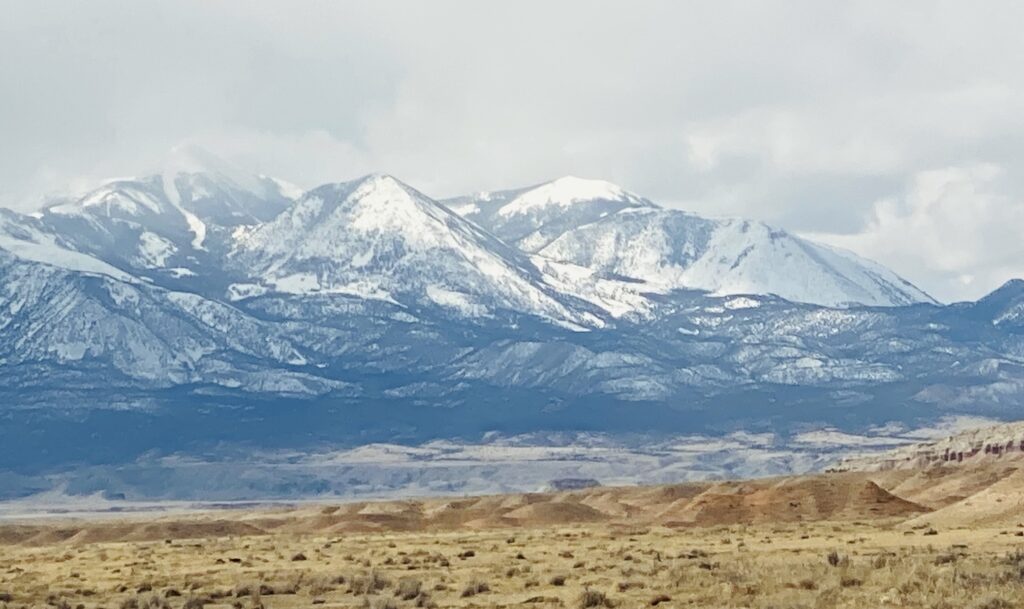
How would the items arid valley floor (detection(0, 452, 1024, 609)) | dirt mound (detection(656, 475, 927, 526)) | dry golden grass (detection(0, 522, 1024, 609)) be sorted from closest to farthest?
dry golden grass (detection(0, 522, 1024, 609)) → arid valley floor (detection(0, 452, 1024, 609)) → dirt mound (detection(656, 475, 927, 526))

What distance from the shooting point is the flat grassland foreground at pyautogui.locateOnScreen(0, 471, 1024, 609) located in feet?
162

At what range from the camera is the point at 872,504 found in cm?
11856

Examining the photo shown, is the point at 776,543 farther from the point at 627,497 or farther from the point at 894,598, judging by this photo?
the point at 627,497

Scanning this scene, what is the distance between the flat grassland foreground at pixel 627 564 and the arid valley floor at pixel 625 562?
141 millimetres

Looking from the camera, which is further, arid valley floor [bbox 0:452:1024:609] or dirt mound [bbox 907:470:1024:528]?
dirt mound [bbox 907:470:1024:528]

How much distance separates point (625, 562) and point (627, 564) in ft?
6.20

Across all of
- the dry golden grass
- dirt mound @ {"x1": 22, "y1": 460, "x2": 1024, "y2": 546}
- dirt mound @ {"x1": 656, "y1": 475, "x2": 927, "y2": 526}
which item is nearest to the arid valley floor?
the dry golden grass

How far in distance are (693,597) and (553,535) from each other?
53.1 metres

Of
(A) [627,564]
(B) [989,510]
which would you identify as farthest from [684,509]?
(A) [627,564]

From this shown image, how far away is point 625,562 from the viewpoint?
66625 millimetres

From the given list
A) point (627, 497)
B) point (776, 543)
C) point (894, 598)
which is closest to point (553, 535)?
point (776, 543)

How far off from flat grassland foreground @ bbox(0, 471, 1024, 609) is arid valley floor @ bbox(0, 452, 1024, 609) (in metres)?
0.14

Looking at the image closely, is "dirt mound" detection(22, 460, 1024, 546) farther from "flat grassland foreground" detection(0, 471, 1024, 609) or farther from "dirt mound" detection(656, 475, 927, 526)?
"flat grassland foreground" detection(0, 471, 1024, 609)

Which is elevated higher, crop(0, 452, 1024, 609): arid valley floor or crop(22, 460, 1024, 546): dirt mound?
crop(22, 460, 1024, 546): dirt mound
